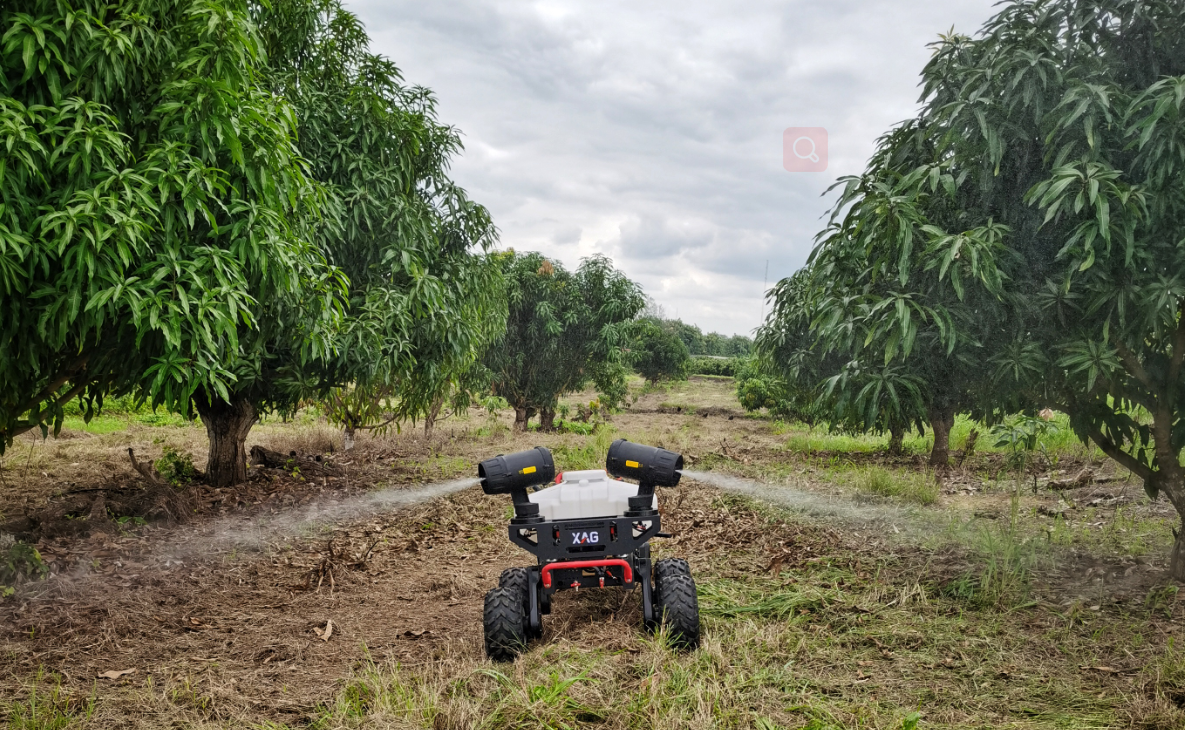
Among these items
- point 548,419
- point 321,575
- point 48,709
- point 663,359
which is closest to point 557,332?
point 548,419

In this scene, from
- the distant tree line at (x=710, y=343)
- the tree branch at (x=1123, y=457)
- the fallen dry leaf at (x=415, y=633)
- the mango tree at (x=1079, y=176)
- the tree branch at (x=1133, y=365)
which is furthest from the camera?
the distant tree line at (x=710, y=343)

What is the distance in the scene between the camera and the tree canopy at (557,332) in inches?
725

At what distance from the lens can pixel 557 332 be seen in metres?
17.9

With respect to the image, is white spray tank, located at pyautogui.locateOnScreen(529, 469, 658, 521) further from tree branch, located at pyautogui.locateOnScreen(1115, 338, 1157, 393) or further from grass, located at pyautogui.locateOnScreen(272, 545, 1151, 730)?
tree branch, located at pyautogui.locateOnScreen(1115, 338, 1157, 393)

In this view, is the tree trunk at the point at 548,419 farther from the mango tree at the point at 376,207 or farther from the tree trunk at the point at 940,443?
the tree trunk at the point at 940,443

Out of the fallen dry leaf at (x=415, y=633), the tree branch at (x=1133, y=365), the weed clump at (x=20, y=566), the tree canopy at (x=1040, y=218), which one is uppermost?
the tree canopy at (x=1040, y=218)

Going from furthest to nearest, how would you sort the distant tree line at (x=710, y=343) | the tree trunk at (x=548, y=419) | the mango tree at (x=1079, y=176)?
the distant tree line at (x=710, y=343) → the tree trunk at (x=548, y=419) → the mango tree at (x=1079, y=176)

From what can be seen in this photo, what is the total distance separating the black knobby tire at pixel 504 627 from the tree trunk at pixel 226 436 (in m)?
6.39

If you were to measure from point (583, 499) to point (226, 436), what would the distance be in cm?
674

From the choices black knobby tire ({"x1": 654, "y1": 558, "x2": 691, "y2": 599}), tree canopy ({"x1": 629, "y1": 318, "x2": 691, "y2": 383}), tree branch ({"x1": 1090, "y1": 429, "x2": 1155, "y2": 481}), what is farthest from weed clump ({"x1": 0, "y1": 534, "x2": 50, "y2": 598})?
tree canopy ({"x1": 629, "y1": 318, "x2": 691, "y2": 383})

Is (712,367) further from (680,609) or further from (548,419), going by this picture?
(680,609)

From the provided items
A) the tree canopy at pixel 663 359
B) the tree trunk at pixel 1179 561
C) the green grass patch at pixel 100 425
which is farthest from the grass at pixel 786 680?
the tree canopy at pixel 663 359

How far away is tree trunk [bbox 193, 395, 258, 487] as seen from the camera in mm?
9039

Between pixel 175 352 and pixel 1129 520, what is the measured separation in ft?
24.6
